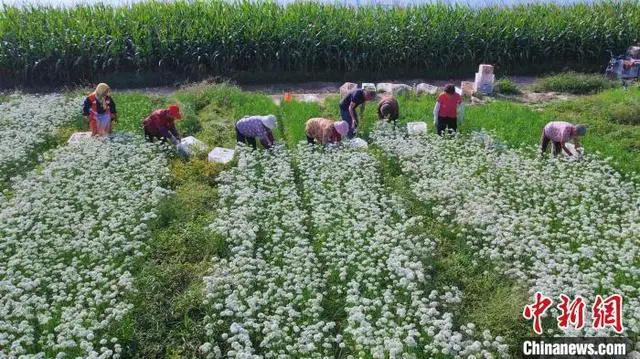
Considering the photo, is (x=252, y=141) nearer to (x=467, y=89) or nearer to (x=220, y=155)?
(x=220, y=155)

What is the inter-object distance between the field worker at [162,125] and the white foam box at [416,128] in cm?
446

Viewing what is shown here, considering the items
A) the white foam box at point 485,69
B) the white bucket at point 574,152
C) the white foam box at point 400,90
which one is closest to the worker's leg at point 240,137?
the white foam box at point 400,90

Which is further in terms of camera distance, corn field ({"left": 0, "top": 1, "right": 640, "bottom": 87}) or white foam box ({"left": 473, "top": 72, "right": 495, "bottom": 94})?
corn field ({"left": 0, "top": 1, "right": 640, "bottom": 87})

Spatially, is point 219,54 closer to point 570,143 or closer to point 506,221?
point 570,143

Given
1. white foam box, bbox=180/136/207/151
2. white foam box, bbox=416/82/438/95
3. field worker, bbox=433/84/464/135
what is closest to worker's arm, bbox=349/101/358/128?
field worker, bbox=433/84/464/135

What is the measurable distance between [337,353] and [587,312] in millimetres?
2685

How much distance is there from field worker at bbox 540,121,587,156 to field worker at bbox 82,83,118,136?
8241mm

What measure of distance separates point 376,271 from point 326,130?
4.50m

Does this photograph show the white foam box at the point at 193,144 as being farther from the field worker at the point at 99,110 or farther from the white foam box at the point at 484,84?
the white foam box at the point at 484,84

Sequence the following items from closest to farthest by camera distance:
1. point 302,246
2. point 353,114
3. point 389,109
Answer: point 302,246 < point 353,114 < point 389,109

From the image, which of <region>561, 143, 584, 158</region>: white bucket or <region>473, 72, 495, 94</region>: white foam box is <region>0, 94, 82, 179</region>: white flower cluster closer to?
<region>561, 143, 584, 158</region>: white bucket

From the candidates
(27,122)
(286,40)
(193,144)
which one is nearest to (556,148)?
(193,144)

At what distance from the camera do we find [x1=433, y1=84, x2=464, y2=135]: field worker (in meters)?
12.0

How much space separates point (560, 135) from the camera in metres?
10.8
